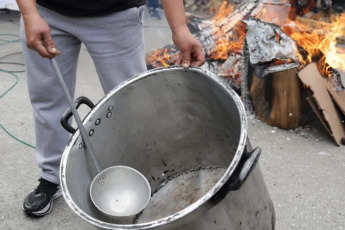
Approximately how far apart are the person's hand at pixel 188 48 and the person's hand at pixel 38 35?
55 centimetres

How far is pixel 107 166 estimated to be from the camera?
1.99 metres

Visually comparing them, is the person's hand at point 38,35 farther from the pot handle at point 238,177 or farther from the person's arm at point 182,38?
the pot handle at point 238,177

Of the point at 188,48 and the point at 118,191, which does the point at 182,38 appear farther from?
the point at 118,191

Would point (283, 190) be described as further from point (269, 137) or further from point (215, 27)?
point (215, 27)

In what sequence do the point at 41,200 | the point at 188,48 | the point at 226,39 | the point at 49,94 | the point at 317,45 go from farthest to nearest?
the point at 226,39 → the point at 317,45 → the point at 41,200 → the point at 49,94 → the point at 188,48

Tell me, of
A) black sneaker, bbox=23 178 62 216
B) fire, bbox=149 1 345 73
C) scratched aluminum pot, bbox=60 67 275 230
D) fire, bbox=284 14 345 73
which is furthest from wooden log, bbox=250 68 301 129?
black sneaker, bbox=23 178 62 216

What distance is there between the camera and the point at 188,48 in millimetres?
1834

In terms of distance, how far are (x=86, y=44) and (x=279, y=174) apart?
5.14ft

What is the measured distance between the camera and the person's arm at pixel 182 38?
1835 millimetres

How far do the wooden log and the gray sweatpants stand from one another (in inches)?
53.7

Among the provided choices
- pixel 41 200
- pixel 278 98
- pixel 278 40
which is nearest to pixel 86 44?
pixel 41 200

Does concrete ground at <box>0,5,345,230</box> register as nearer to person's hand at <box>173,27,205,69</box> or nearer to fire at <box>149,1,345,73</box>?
fire at <box>149,1,345,73</box>

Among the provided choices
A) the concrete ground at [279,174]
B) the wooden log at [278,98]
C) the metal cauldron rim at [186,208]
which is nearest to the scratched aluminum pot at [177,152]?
the metal cauldron rim at [186,208]

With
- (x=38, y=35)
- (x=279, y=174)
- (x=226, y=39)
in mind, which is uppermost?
(x=38, y=35)
